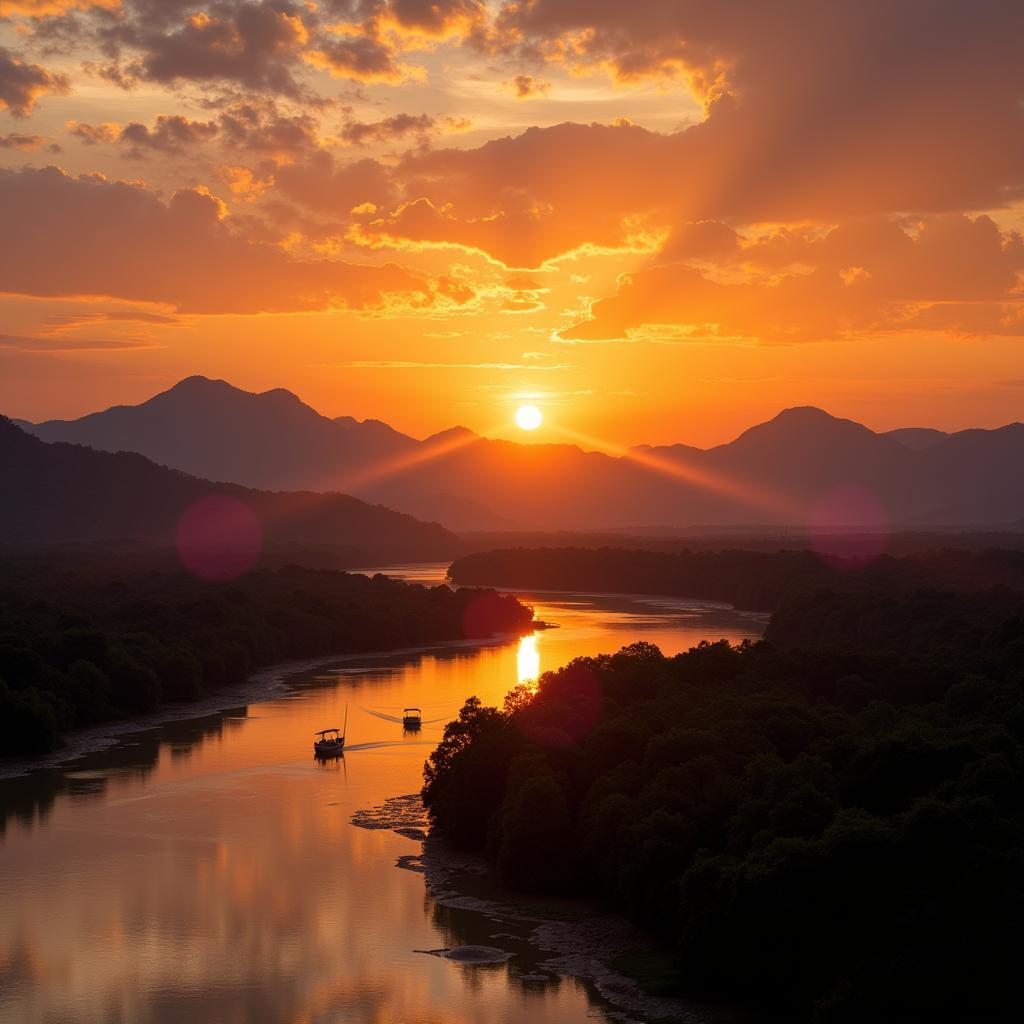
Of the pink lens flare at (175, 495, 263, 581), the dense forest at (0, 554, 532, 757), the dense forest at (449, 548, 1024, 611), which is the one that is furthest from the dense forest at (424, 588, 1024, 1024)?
the pink lens flare at (175, 495, 263, 581)

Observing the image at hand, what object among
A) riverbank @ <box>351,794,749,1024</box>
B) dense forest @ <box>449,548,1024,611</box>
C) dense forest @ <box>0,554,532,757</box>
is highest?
dense forest @ <box>449,548,1024,611</box>

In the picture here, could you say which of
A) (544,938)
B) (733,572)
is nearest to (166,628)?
(544,938)

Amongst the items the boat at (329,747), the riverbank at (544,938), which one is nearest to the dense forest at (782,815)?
the riverbank at (544,938)

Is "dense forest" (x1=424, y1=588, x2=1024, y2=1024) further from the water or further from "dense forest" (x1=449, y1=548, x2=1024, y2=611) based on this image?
"dense forest" (x1=449, y1=548, x2=1024, y2=611)

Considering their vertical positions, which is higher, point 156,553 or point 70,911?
point 156,553

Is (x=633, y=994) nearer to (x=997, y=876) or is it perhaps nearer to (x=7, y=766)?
(x=997, y=876)

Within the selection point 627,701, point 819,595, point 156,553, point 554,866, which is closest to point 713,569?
point 819,595

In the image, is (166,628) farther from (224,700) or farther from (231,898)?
(231,898)
